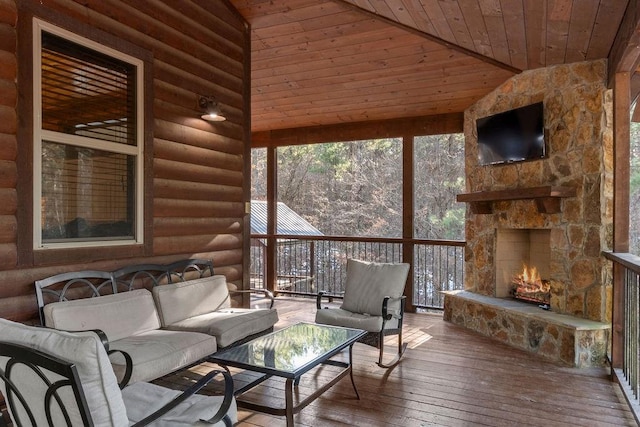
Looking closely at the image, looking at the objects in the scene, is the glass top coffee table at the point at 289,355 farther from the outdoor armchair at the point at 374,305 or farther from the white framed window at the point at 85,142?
the white framed window at the point at 85,142

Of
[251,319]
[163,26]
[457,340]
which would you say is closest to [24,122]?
[163,26]

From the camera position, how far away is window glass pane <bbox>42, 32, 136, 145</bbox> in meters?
2.96

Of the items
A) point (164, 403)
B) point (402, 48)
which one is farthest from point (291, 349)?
point (402, 48)

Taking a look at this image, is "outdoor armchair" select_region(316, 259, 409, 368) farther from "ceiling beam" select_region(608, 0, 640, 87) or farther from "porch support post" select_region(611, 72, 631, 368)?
"ceiling beam" select_region(608, 0, 640, 87)

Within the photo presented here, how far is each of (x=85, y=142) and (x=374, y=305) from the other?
110 inches

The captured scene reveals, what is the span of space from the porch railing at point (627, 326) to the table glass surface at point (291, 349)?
1937 mm

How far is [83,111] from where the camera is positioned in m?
3.19

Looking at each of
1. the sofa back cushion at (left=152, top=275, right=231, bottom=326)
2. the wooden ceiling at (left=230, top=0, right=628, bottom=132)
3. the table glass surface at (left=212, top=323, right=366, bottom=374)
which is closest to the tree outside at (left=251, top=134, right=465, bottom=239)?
the wooden ceiling at (left=230, top=0, right=628, bottom=132)

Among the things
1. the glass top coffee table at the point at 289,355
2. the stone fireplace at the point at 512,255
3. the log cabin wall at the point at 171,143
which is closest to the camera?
the glass top coffee table at the point at 289,355

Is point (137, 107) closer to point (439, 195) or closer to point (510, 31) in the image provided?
point (510, 31)

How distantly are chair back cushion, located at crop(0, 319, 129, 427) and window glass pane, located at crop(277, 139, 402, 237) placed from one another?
936 centimetres

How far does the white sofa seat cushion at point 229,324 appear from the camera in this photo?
335cm

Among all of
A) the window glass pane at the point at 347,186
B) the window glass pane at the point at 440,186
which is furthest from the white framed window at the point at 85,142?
the window glass pane at the point at 347,186

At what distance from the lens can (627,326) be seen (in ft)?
11.2
